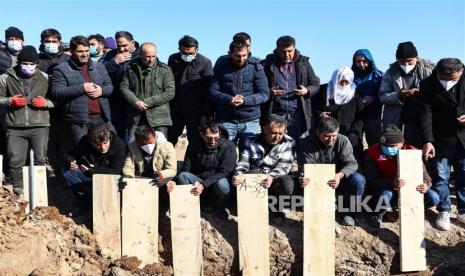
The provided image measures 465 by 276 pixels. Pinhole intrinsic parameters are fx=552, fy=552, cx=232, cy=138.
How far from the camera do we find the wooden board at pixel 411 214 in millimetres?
6570

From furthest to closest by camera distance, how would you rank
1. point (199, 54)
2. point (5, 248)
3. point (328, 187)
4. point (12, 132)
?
point (199, 54), point (12, 132), point (328, 187), point (5, 248)

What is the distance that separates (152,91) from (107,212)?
1.65 meters

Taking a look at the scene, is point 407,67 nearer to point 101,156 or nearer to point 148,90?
point 148,90

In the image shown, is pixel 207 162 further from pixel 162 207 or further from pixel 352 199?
pixel 352 199

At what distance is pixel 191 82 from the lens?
7461 millimetres

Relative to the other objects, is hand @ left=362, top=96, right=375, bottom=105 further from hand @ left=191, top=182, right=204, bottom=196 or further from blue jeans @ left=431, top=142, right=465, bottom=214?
hand @ left=191, top=182, right=204, bottom=196

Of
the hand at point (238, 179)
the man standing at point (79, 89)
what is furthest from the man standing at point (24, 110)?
the hand at point (238, 179)

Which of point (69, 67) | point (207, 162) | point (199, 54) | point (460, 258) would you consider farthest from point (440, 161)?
point (69, 67)

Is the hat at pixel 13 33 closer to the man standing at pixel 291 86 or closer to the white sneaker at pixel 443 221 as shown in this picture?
the man standing at pixel 291 86

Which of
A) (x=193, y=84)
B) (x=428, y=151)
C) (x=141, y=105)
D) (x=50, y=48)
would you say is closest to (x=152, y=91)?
(x=141, y=105)

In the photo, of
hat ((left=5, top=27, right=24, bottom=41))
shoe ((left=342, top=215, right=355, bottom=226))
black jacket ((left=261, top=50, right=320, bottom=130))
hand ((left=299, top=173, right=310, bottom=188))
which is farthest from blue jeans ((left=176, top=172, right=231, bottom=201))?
hat ((left=5, top=27, right=24, bottom=41))

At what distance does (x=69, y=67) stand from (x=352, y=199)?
395 cm

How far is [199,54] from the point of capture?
758cm

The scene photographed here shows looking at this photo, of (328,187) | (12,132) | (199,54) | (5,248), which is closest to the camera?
(5,248)
